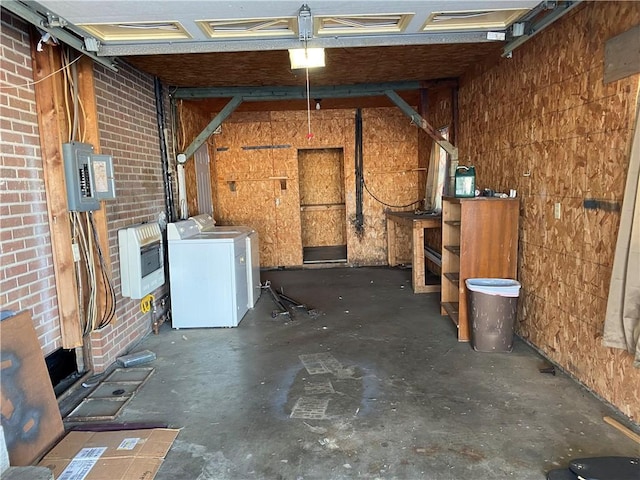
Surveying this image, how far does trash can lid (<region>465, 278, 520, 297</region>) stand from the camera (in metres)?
3.41

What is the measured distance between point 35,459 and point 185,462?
2.59ft

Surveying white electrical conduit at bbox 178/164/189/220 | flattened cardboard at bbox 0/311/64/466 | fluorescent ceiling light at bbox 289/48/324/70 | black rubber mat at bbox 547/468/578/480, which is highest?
fluorescent ceiling light at bbox 289/48/324/70

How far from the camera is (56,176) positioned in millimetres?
2879

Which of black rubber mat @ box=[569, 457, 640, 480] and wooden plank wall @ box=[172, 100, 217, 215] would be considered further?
wooden plank wall @ box=[172, 100, 217, 215]

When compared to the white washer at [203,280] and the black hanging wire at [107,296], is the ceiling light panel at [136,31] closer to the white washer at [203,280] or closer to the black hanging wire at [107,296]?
the black hanging wire at [107,296]

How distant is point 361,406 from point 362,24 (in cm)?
251

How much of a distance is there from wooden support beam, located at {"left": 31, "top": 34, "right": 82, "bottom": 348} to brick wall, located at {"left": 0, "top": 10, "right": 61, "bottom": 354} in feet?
0.13

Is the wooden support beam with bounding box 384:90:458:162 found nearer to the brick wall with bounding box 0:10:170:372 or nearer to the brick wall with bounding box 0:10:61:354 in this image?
the brick wall with bounding box 0:10:170:372

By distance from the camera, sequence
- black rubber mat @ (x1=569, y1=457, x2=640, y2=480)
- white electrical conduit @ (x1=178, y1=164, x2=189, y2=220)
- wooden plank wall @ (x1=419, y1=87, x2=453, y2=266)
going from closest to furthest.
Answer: black rubber mat @ (x1=569, y1=457, x2=640, y2=480) < white electrical conduit @ (x1=178, y1=164, x2=189, y2=220) < wooden plank wall @ (x1=419, y1=87, x2=453, y2=266)

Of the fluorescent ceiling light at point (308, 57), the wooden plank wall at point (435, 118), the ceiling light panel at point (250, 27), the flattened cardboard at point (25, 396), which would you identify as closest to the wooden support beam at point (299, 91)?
the wooden plank wall at point (435, 118)

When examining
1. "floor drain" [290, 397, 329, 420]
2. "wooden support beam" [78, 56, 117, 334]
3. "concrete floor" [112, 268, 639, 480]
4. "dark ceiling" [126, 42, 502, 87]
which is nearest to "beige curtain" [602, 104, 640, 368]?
"concrete floor" [112, 268, 639, 480]

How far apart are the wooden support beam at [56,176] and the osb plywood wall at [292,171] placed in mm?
4323

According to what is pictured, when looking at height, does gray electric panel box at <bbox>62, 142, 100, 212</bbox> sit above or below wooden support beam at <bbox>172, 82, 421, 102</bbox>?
below

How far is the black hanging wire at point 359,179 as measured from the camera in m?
7.13
